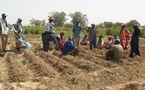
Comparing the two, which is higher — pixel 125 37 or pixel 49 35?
pixel 49 35

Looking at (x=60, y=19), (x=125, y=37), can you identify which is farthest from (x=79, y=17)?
(x=125, y=37)

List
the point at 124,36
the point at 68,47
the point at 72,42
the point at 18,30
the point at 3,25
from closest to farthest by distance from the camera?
the point at 68,47 < the point at 72,42 < the point at 3,25 < the point at 18,30 < the point at 124,36

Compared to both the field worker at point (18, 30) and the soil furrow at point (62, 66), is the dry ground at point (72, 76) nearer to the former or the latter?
the soil furrow at point (62, 66)

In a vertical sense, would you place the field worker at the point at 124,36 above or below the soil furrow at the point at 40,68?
above

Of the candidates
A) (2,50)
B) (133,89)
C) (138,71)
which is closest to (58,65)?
(138,71)

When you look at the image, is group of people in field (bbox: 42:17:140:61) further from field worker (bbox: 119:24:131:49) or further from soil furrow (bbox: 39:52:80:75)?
soil furrow (bbox: 39:52:80:75)

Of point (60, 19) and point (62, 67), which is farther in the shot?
point (60, 19)

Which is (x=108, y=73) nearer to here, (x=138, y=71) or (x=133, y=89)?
(x=138, y=71)

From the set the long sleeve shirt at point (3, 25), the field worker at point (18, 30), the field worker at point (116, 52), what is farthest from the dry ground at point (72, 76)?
the field worker at point (18, 30)

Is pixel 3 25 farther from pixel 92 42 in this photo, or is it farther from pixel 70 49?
pixel 92 42

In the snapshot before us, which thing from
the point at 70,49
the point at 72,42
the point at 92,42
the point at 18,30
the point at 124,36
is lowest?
the point at 70,49

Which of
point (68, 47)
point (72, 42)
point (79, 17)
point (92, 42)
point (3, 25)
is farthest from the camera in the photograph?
point (79, 17)

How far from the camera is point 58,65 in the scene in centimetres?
835

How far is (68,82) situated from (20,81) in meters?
1.17
